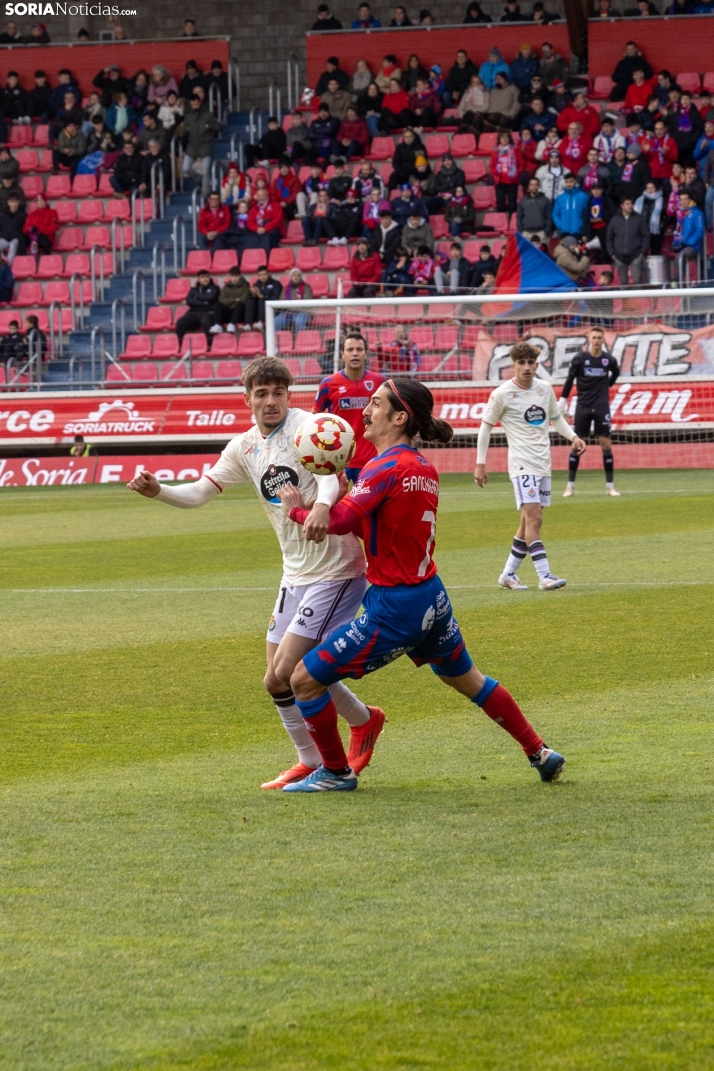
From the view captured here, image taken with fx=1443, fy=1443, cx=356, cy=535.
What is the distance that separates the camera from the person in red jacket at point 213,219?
1221 inches

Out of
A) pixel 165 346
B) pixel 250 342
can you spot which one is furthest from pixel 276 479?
pixel 165 346

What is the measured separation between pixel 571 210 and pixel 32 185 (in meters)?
13.2

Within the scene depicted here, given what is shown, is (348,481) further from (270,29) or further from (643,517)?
(270,29)

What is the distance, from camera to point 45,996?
3533 mm

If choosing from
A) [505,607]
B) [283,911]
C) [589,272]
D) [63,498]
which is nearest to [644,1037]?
[283,911]

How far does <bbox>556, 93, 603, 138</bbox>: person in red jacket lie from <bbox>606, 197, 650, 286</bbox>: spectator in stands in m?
2.78

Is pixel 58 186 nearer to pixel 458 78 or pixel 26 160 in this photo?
pixel 26 160

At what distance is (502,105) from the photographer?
31.3m

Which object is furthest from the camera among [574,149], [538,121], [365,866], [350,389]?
[538,121]

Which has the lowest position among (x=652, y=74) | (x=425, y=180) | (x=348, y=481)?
(x=348, y=481)

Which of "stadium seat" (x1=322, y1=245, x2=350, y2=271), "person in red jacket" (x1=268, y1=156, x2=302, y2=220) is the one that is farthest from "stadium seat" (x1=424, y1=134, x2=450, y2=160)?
"stadium seat" (x1=322, y1=245, x2=350, y2=271)

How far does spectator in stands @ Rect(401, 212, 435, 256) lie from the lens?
2844 centimetres

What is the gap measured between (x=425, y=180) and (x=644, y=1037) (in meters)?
28.2

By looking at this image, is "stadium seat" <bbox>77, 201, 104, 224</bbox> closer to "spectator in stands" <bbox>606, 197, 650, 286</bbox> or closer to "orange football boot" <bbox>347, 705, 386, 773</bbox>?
"spectator in stands" <bbox>606, 197, 650, 286</bbox>
